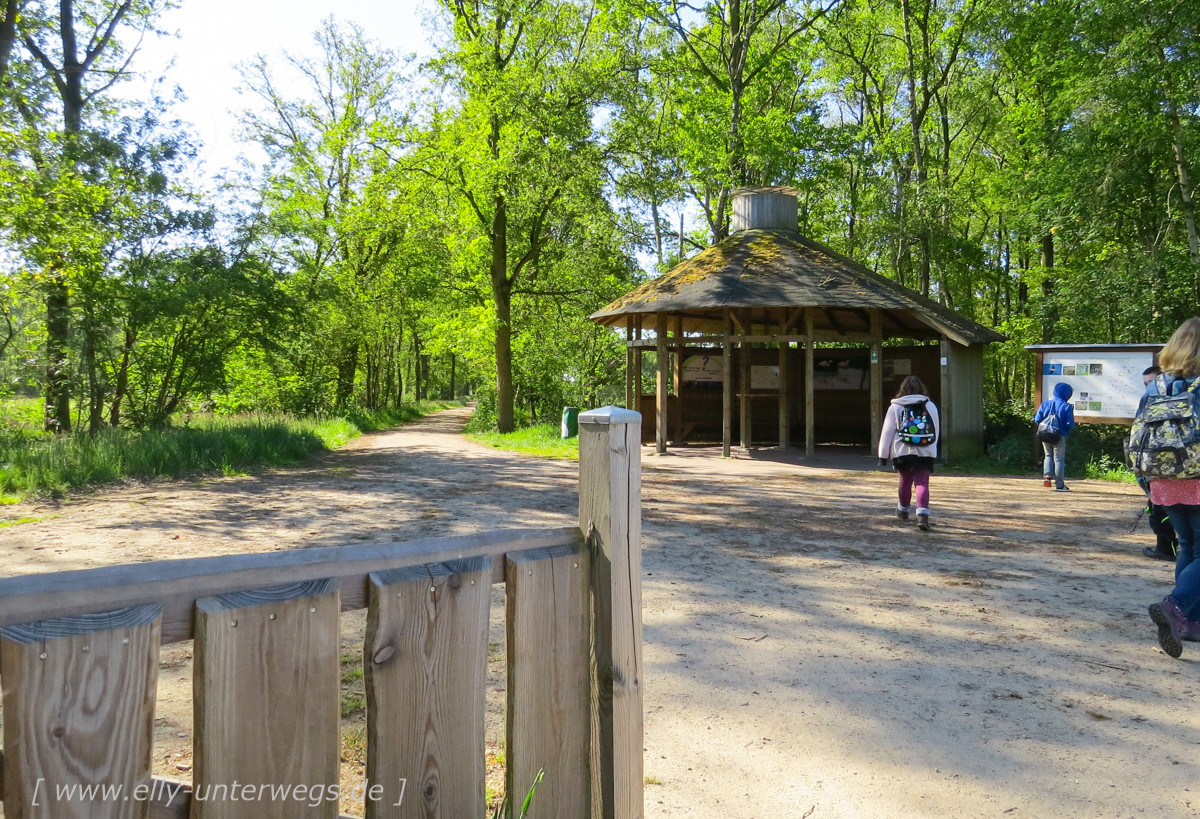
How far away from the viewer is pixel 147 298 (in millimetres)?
13328

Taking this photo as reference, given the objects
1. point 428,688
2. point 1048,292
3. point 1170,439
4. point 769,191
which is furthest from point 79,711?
point 1048,292

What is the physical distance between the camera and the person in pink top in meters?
4.54

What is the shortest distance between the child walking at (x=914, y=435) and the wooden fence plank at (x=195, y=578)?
6964 mm

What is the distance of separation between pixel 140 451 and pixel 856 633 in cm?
1102

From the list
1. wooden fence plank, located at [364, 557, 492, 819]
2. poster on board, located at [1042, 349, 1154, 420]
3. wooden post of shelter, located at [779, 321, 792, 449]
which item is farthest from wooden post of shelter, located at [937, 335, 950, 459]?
wooden fence plank, located at [364, 557, 492, 819]

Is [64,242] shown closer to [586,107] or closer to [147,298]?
[147,298]

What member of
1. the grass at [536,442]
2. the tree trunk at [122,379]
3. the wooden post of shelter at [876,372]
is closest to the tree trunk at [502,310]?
the grass at [536,442]

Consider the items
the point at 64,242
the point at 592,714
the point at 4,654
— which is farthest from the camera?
the point at 64,242

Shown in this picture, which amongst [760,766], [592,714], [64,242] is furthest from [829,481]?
[64,242]

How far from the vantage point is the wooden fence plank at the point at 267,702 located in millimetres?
1490

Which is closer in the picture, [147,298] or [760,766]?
[760,766]

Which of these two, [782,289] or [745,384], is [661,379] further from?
[782,289]

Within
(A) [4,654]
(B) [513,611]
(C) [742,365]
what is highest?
(C) [742,365]

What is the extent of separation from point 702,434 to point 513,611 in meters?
19.4
